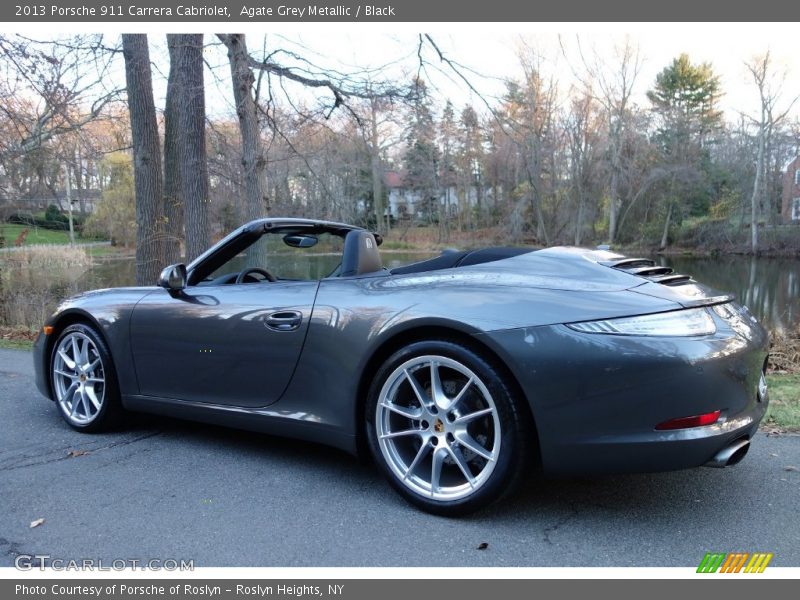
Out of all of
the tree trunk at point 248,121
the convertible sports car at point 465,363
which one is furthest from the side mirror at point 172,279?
the tree trunk at point 248,121

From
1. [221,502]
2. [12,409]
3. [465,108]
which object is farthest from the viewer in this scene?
[465,108]

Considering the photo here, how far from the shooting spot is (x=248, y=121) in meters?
9.23

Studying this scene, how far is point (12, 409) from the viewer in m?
4.69

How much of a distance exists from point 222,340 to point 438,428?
1.38 metres

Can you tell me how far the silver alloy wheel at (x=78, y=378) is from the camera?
396 cm

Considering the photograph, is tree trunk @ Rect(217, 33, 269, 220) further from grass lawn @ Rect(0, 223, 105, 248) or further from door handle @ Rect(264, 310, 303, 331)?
grass lawn @ Rect(0, 223, 105, 248)

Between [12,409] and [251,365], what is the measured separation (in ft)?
8.91

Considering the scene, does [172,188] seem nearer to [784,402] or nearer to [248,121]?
[248,121]

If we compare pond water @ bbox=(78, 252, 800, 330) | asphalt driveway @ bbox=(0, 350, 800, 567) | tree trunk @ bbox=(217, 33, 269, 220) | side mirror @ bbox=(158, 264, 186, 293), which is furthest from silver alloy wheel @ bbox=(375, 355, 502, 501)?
tree trunk @ bbox=(217, 33, 269, 220)

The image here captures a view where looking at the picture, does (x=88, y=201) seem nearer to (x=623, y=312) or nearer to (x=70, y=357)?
(x=70, y=357)

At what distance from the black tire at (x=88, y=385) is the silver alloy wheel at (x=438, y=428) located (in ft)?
6.81

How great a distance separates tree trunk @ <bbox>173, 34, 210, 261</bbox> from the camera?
9.30m
